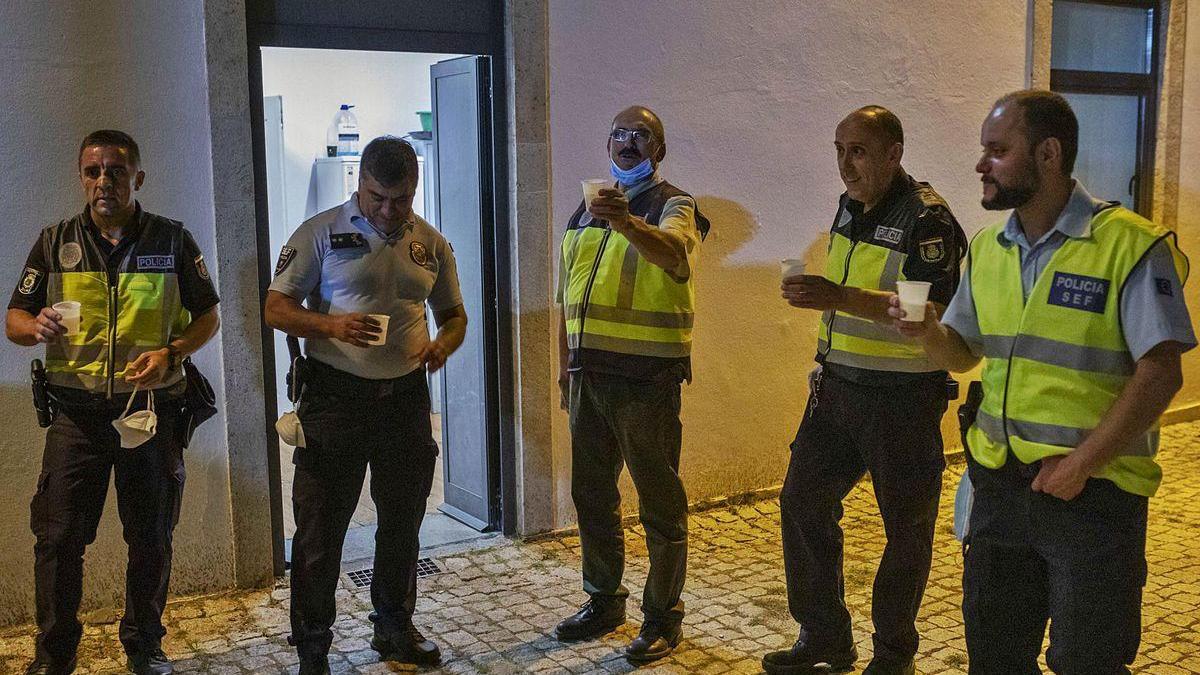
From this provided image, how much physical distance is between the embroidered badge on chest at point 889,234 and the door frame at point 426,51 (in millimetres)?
2267

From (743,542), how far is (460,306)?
2.22 metres

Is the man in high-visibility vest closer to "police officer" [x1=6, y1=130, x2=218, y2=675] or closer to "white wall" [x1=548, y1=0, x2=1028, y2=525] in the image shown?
"police officer" [x1=6, y1=130, x2=218, y2=675]

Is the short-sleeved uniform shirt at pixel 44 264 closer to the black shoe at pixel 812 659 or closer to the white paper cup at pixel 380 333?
the white paper cup at pixel 380 333

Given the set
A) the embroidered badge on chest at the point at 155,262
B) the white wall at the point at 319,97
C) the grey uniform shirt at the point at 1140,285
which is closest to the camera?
the grey uniform shirt at the point at 1140,285

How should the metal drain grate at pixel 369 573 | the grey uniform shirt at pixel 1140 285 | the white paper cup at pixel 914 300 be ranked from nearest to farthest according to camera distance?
the grey uniform shirt at pixel 1140 285 < the white paper cup at pixel 914 300 < the metal drain grate at pixel 369 573

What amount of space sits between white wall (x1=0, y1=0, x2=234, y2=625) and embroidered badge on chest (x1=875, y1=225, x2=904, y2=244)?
2762mm

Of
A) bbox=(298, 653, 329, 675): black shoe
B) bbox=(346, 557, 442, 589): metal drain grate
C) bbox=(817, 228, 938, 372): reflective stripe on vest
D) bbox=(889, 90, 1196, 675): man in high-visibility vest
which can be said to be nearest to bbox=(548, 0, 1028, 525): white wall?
bbox=(346, 557, 442, 589): metal drain grate

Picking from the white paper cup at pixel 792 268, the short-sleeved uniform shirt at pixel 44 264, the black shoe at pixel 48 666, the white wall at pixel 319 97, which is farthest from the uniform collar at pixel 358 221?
the white wall at pixel 319 97

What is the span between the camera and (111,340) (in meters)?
3.92

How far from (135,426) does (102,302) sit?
452mm

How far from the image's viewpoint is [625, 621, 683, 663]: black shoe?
14.1 feet

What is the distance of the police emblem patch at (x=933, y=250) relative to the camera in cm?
365

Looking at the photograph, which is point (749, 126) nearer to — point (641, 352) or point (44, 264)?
point (641, 352)

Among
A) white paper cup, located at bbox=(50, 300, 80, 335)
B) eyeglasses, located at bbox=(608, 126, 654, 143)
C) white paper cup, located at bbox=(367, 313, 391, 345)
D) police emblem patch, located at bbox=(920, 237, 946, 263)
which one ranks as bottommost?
white paper cup, located at bbox=(367, 313, 391, 345)
